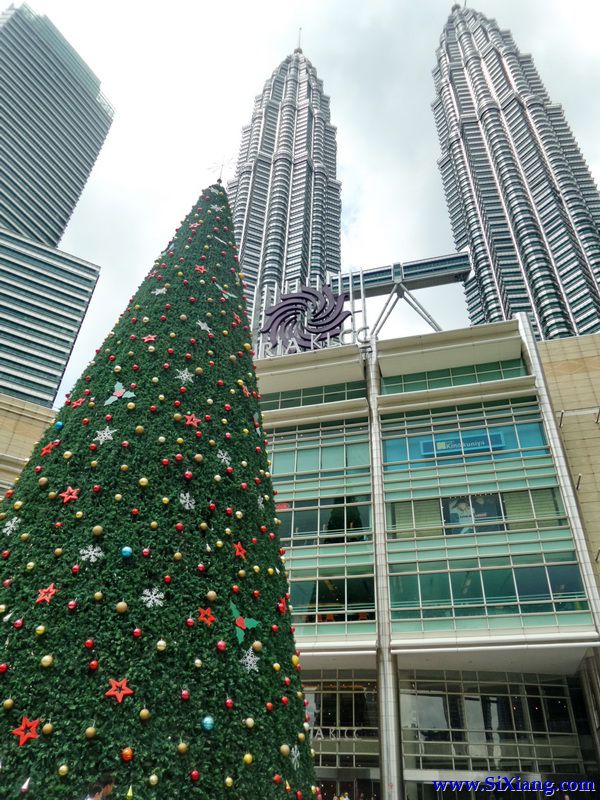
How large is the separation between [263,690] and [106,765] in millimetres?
1337

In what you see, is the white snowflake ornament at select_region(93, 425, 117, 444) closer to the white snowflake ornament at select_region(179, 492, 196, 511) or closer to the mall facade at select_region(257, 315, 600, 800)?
the white snowflake ornament at select_region(179, 492, 196, 511)

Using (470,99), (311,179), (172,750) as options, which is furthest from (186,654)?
(470,99)

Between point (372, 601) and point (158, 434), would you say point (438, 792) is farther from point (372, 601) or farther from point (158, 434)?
point (158, 434)

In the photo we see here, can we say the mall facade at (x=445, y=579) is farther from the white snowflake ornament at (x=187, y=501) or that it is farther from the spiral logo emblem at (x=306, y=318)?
the white snowflake ornament at (x=187, y=501)

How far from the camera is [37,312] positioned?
314 ft

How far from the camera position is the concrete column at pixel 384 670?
55.8ft

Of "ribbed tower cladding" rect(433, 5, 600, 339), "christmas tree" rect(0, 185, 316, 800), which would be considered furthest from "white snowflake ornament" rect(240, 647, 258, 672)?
"ribbed tower cladding" rect(433, 5, 600, 339)

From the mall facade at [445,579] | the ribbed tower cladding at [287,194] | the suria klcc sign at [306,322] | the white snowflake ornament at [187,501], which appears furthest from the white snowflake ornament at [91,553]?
the ribbed tower cladding at [287,194]

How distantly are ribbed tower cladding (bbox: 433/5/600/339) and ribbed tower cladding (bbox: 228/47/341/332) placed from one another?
105 ft

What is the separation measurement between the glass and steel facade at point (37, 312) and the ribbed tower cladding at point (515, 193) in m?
81.4

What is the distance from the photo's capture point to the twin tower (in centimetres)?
10156

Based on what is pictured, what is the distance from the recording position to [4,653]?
374cm

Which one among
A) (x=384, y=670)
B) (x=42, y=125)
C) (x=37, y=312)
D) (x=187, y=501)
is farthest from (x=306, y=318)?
(x=42, y=125)

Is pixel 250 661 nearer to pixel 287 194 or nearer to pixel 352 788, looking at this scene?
pixel 352 788
